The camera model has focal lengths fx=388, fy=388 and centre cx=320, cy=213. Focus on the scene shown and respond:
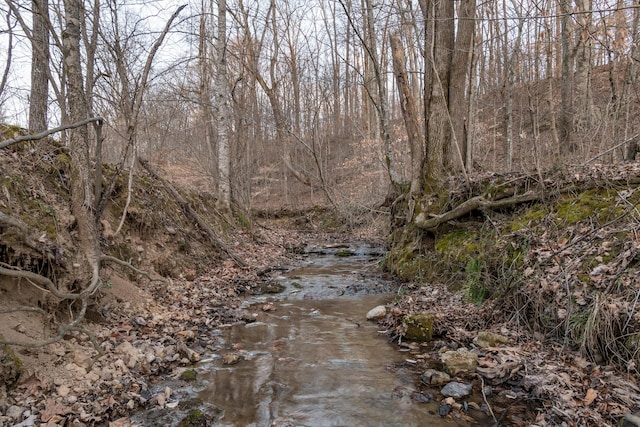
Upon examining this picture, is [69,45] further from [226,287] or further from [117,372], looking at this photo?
[226,287]

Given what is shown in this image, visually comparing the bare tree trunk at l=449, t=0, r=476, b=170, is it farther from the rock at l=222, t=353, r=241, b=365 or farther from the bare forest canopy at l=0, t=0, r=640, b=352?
the rock at l=222, t=353, r=241, b=365

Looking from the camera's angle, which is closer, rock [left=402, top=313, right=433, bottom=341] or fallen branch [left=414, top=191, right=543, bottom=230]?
rock [left=402, top=313, right=433, bottom=341]

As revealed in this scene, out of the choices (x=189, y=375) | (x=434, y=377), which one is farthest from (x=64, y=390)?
(x=434, y=377)

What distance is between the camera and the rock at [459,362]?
4.34 meters

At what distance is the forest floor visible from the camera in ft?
11.2

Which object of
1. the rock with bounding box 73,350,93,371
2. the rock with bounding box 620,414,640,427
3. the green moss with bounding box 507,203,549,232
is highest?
the green moss with bounding box 507,203,549,232

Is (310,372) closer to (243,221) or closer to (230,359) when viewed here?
(230,359)

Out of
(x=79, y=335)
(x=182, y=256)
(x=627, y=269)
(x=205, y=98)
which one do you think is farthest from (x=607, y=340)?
(x=205, y=98)

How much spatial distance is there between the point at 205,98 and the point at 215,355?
46.8ft

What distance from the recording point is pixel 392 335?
5.61m

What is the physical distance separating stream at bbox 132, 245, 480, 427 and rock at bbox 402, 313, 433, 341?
1.18ft

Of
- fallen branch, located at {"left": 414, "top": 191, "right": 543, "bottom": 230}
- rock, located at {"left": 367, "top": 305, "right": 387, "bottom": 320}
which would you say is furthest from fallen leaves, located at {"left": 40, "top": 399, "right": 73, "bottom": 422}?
fallen branch, located at {"left": 414, "top": 191, "right": 543, "bottom": 230}

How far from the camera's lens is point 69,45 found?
4496mm

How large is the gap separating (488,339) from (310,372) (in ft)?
7.29
